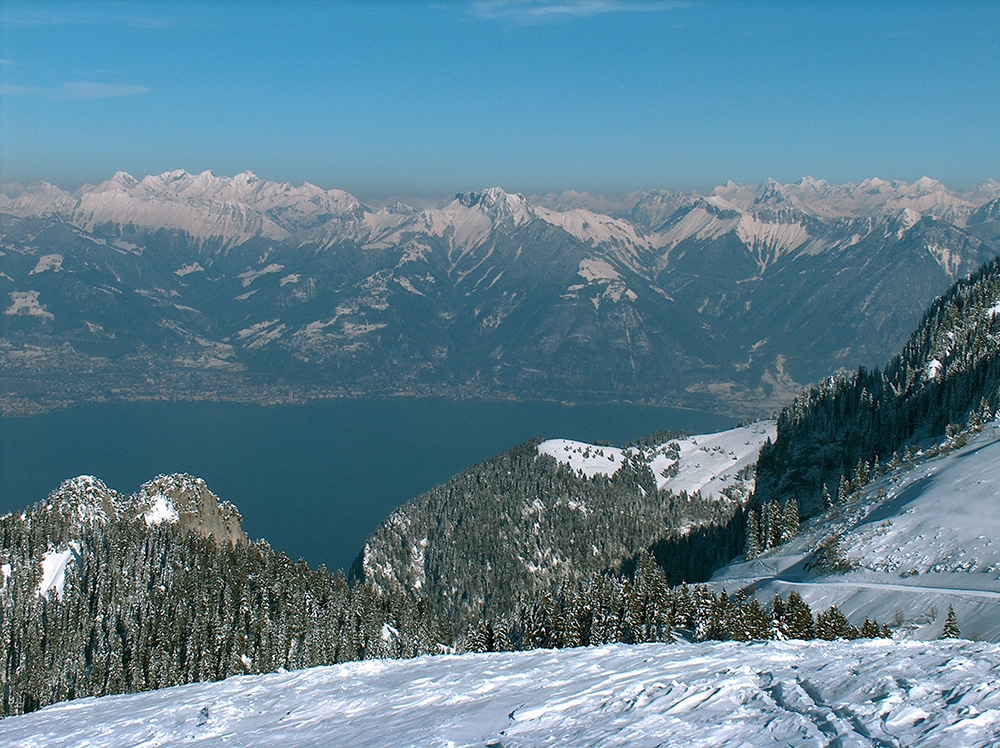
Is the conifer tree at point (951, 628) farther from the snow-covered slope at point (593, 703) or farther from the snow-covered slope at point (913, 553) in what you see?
the snow-covered slope at point (593, 703)

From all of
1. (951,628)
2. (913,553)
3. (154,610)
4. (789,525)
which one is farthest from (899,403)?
(154,610)

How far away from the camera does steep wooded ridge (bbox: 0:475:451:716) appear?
104000 millimetres

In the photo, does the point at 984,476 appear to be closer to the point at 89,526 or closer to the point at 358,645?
the point at 358,645

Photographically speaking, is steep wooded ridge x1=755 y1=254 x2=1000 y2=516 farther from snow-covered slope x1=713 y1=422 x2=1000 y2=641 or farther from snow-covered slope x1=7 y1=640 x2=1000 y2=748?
snow-covered slope x1=7 y1=640 x2=1000 y2=748

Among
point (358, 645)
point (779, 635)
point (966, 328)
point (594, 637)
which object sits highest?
point (966, 328)

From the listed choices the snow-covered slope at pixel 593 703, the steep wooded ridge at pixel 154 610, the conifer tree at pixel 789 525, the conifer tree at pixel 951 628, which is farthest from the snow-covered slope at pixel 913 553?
the steep wooded ridge at pixel 154 610

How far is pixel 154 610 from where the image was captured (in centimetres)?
11369

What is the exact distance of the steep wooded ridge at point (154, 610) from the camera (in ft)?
341

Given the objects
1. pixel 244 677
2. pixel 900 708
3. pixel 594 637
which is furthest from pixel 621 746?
pixel 594 637

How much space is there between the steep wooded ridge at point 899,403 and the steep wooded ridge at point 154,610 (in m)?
70.9

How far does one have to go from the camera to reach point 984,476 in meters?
99.3

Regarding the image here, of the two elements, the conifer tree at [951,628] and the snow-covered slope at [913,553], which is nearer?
the conifer tree at [951,628]

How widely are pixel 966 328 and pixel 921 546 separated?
318 feet

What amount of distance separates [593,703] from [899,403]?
133m
